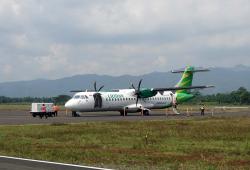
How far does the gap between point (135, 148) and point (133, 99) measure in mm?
40809

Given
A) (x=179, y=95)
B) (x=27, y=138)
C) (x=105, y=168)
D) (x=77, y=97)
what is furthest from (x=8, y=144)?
(x=179, y=95)

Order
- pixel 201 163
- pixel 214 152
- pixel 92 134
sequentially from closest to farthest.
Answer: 1. pixel 201 163
2. pixel 214 152
3. pixel 92 134

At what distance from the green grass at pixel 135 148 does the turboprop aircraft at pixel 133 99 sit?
26297 millimetres

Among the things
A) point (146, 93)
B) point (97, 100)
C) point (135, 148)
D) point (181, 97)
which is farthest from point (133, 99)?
point (135, 148)

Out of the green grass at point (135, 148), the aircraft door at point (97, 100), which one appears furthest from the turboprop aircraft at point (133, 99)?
the green grass at point (135, 148)

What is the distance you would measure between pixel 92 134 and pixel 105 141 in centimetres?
389

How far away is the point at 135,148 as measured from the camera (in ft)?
66.8

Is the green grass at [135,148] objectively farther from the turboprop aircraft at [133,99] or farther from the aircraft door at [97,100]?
the aircraft door at [97,100]

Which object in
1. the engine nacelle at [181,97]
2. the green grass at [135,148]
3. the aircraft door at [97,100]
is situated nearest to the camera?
the green grass at [135,148]

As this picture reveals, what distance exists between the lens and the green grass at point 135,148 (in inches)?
628

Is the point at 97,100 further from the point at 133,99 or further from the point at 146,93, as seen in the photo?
the point at 146,93

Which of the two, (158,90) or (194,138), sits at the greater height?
(158,90)

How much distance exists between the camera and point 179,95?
65938 mm

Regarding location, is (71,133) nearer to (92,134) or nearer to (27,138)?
(92,134)
